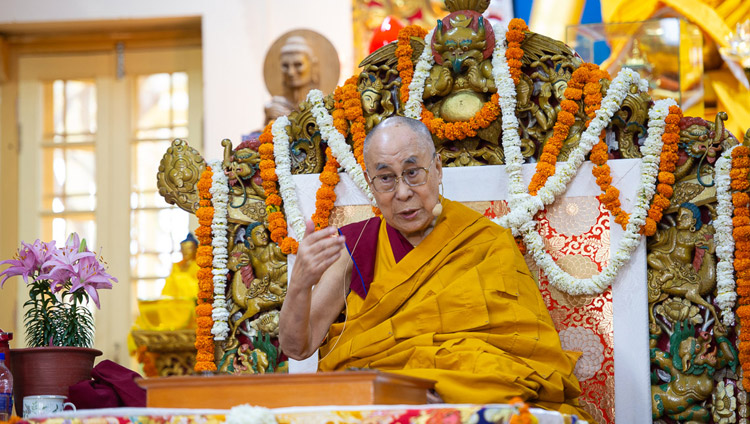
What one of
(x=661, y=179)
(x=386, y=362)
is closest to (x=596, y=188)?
(x=661, y=179)

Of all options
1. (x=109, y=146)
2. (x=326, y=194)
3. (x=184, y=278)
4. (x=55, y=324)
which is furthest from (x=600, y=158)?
(x=109, y=146)

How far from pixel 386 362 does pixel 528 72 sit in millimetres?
Answer: 1136

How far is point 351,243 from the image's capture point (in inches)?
117

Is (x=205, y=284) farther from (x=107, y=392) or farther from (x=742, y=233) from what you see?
(x=742, y=233)

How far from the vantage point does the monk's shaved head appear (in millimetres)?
2826

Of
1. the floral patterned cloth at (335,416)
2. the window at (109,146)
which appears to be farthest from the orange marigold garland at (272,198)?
the window at (109,146)

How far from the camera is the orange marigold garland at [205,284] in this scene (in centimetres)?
316

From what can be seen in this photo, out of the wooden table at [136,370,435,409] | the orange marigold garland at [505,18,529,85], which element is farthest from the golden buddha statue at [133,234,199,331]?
the wooden table at [136,370,435,409]

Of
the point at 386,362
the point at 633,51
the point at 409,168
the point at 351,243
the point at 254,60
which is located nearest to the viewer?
the point at 386,362

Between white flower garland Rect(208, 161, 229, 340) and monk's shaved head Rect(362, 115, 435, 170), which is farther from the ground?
monk's shaved head Rect(362, 115, 435, 170)

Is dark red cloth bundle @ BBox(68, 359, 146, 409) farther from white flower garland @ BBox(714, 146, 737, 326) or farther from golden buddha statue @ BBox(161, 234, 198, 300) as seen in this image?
golden buddha statue @ BBox(161, 234, 198, 300)

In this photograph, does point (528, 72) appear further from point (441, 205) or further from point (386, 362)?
point (386, 362)

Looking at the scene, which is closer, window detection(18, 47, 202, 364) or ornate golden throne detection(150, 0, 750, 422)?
ornate golden throne detection(150, 0, 750, 422)

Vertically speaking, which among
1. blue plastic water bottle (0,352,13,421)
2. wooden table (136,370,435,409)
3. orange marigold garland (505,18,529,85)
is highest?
orange marigold garland (505,18,529,85)
